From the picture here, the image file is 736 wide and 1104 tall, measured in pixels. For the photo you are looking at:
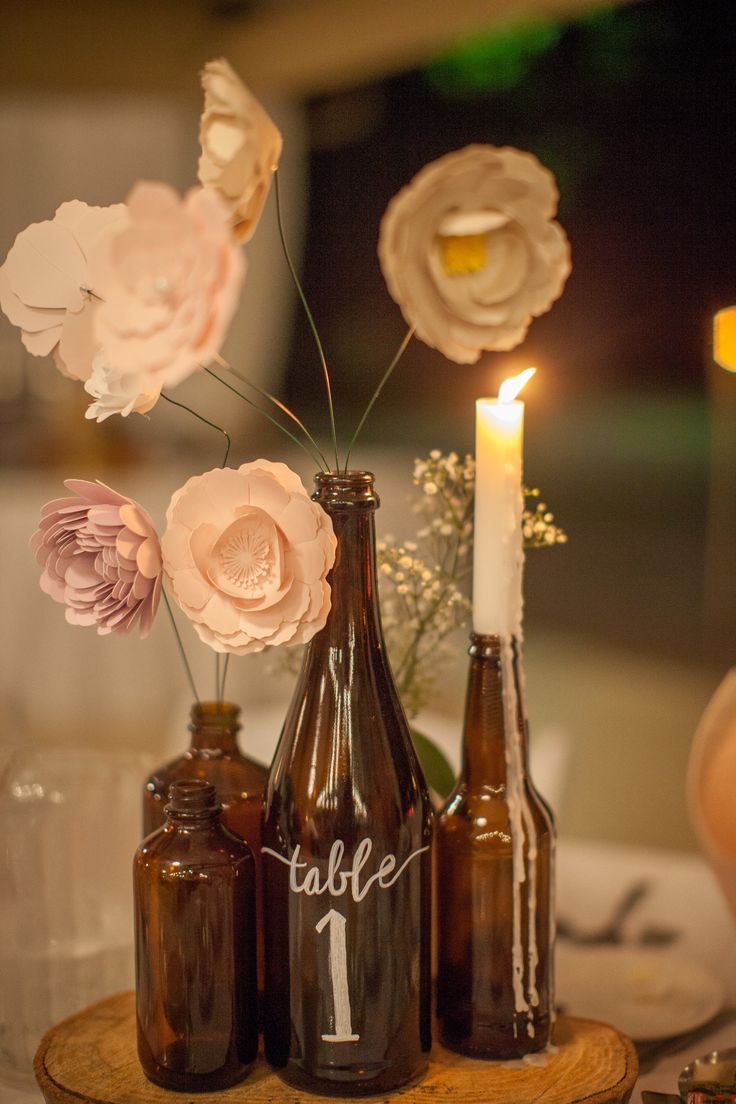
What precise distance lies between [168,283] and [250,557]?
0.15 meters

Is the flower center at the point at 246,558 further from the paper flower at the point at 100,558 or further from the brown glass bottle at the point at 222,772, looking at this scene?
the brown glass bottle at the point at 222,772

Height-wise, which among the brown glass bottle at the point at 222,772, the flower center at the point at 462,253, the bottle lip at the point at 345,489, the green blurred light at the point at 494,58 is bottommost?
the brown glass bottle at the point at 222,772

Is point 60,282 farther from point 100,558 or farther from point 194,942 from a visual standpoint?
point 194,942

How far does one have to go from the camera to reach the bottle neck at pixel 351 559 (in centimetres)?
53

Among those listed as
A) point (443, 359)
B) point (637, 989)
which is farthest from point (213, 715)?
point (443, 359)

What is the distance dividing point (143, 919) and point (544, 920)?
0.69 feet

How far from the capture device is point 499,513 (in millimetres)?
566

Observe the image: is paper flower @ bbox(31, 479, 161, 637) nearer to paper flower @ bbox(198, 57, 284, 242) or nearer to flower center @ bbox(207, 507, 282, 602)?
flower center @ bbox(207, 507, 282, 602)

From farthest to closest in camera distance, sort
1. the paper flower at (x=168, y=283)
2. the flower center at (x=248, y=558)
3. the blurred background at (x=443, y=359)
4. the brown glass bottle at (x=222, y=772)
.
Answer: the blurred background at (x=443, y=359) < the brown glass bottle at (x=222, y=772) < the flower center at (x=248, y=558) < the paper flower at (x=168, y=283)

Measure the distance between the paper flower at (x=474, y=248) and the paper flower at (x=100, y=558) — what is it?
0.54 feet

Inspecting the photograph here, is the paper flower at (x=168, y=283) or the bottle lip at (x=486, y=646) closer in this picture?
the paper flower at (x=168, y=283)

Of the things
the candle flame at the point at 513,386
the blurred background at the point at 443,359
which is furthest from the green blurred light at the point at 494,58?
the candle flame at the point at 513,386

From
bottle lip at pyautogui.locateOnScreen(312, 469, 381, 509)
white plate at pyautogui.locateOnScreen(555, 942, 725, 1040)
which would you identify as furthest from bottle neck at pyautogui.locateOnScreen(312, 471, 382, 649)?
white plate at pyautogui.locateOnScreen(555, 942, 725, 1040)

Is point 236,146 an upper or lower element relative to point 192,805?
upper
